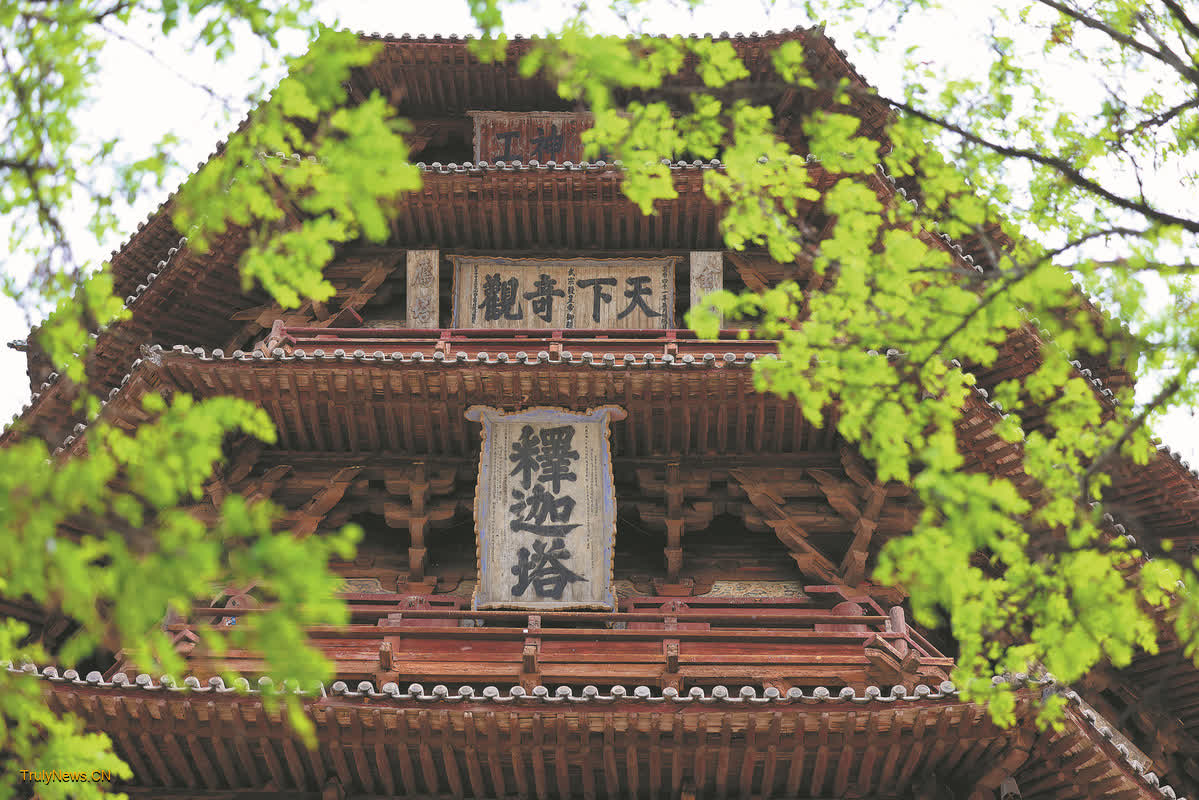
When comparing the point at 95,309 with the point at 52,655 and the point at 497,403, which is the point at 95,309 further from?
the point at 52,655

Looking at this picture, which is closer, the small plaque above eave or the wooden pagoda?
the wooden pagoda

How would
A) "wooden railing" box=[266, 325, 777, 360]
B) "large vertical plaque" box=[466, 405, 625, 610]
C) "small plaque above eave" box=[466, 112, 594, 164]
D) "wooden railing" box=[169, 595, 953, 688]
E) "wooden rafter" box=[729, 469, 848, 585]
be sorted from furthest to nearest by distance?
"small plaque above eave" box=[466, 112, 594, 164]
"wooden railing" box=[266, 325, 777, 360]
"wooden rafter" box=[729, 469, 848, 585]
"large vertical plaque" box=[466, 405, 625, 610]
"wooden railing" box=[169, 595, 953, 688]

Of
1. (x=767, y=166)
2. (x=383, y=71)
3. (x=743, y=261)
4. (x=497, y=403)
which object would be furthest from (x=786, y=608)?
(x=383, y=71)

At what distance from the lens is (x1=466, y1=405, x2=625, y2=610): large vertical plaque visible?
10.8 metres

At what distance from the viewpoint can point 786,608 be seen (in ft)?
37.3

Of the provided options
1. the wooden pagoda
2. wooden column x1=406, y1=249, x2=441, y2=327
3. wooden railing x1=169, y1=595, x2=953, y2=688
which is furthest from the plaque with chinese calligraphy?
wooden railing x1=169, y1=595, x2=953, y2=688

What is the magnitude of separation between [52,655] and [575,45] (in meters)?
8.57

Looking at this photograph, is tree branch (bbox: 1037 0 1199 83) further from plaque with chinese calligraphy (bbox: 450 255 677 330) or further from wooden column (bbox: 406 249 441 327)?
wooden column (bbox: 406 249 441 327)

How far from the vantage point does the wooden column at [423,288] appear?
13672 millimetres

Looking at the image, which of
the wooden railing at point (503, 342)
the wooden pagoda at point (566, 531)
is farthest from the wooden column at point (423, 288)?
the wooden railing at point (503, 342)

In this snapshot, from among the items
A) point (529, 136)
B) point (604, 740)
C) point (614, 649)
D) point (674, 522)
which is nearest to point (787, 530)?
point (674, 522)

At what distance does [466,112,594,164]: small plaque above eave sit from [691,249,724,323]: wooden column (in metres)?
2.44

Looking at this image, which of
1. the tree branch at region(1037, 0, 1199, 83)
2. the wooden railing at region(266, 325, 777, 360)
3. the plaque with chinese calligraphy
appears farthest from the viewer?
the plaque with chinese calligraphy

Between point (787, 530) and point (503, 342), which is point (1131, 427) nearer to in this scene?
point (787, 530)
